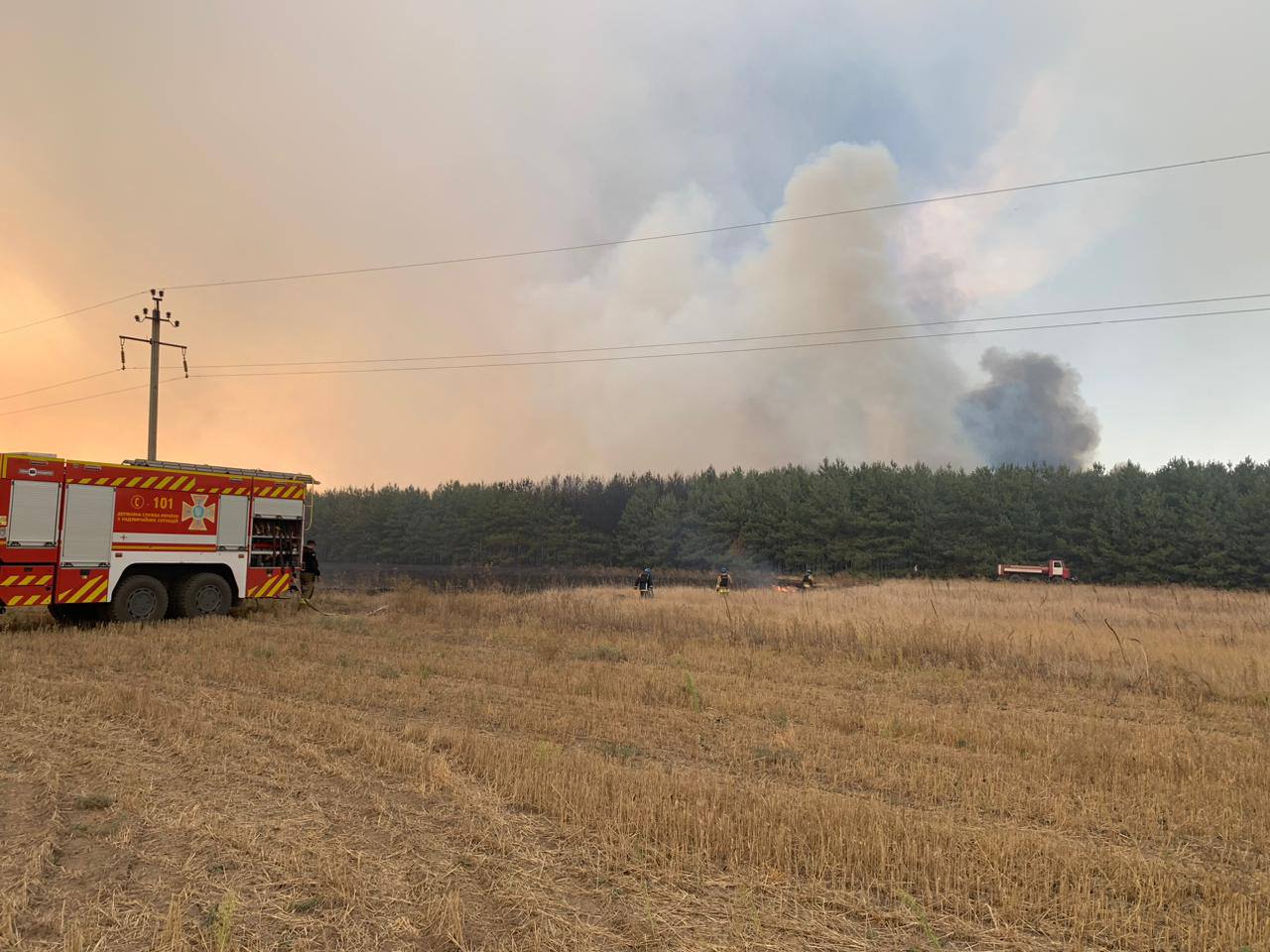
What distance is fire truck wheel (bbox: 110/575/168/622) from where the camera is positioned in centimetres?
1636

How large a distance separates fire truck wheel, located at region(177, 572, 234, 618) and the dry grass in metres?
4.24

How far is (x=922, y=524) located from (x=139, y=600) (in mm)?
55601

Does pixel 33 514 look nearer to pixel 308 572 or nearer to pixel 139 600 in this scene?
pixel 139 600

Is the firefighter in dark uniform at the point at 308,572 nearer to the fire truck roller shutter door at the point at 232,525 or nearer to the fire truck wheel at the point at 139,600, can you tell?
the fire truck roller shutter door at the point at 232,525

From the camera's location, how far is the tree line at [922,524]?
52.7 m

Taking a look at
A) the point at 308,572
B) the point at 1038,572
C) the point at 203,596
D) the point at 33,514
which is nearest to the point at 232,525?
the point at 203,596

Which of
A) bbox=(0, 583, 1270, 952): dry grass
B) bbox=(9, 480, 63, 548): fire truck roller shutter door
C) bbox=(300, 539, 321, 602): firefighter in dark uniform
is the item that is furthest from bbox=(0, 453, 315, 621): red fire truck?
bbox=(0, 583, 1270, 952): dry grass

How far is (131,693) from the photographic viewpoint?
367 inches

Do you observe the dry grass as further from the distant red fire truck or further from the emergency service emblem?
the distant red fire truck

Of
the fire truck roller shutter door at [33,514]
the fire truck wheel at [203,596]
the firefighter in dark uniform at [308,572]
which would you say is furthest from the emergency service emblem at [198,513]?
the firefighter in dark uniform at [308,572]

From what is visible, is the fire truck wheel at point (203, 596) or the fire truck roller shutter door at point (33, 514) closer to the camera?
the fire truck roller shutter door at point (33, 514)

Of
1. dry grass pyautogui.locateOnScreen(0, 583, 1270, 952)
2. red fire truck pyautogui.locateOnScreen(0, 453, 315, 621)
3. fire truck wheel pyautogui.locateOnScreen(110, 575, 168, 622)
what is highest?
red fire truck pyautogui.locateOnScreen(0, 453, 315, 621)

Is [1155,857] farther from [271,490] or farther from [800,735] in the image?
[271,490]

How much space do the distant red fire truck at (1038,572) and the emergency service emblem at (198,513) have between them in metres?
50.2
